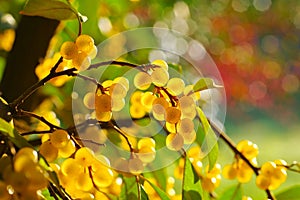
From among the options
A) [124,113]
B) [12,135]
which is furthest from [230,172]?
[12,135]

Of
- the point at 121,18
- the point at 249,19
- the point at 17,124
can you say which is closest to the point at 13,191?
the point at 17,124

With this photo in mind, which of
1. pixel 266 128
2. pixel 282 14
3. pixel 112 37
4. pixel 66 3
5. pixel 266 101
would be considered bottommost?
pixel 266 128

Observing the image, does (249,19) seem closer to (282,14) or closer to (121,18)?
(282,14)

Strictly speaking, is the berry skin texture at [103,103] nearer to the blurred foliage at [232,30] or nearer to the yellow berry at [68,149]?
the yellow berry at [68,149]

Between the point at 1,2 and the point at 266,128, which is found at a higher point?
the point at 1,2

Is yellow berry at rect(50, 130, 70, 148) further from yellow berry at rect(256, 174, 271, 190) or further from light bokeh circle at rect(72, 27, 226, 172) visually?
yellow berry at rect(256, 174, 271, 190)

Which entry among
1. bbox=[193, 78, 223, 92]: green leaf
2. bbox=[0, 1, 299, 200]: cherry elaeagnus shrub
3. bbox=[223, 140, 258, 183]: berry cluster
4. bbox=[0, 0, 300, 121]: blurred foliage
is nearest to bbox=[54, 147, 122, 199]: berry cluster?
bbox=[0, 1, 299, 200]: cherry elaeagnus shrub

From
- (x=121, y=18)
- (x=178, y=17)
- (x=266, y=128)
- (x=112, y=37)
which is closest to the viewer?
(x=112, y=37)
